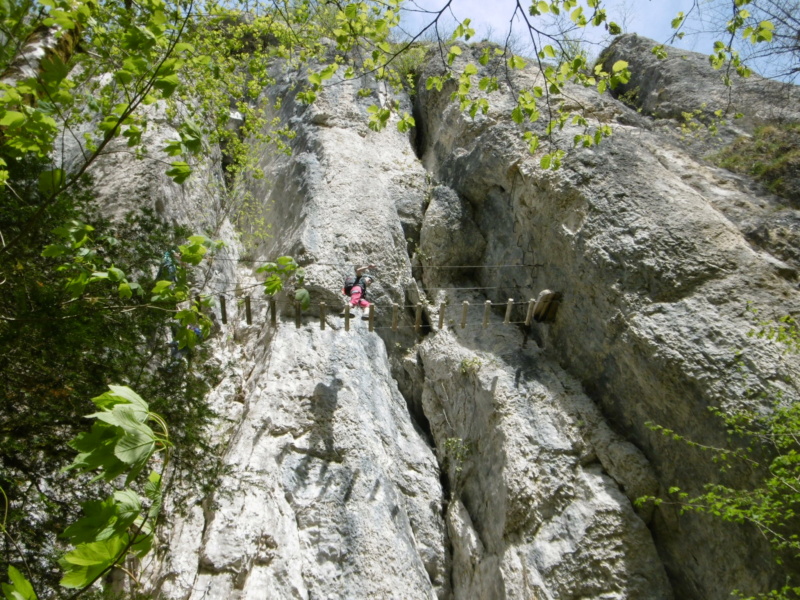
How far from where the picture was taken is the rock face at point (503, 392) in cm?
675

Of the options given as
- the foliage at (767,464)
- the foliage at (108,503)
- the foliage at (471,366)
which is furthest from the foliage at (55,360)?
the foliage at (767,464)

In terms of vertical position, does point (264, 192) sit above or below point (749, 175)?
below

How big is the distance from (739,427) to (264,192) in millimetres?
11092

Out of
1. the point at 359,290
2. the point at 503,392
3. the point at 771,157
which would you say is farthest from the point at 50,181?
the point at 771,157

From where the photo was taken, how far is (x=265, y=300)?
10289mm

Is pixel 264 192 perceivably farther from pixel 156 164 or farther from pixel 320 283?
pixel 320 283

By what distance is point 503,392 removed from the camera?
8820 mm

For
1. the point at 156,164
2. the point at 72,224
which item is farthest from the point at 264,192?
the point at 72,224

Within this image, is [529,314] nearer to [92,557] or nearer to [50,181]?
[50,181]

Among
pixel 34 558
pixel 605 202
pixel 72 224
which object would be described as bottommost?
pixel 34 558

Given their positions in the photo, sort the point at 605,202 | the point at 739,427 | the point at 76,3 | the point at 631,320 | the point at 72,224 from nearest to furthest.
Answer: the point at 76,3 → the point at 72,224 → the point at 739,427 → the point at 631,320 → the point at 605,202

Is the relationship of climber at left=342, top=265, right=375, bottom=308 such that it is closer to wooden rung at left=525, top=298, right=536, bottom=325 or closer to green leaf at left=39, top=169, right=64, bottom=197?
wooden rung at left=525, top=298, right=536, bottom=325

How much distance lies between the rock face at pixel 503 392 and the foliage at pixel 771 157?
0.65 m

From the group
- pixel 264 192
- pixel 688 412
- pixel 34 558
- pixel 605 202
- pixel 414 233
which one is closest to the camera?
pixel 34 558
